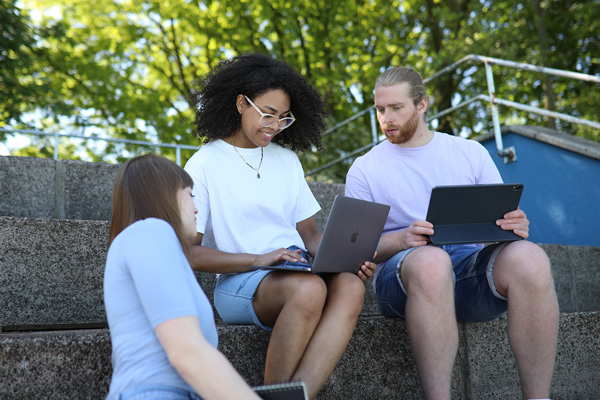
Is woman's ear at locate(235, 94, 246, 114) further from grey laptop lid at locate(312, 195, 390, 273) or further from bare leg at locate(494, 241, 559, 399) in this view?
bare leg at locate(494, 241, 559, 399)

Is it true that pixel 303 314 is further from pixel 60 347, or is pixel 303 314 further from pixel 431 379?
pixel 60 347

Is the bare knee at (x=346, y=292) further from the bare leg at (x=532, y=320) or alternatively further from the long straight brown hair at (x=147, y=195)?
the long straight brown hair at (x=147, y=195)

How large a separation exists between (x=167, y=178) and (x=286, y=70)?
4.97 feet

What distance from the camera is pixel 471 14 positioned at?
954cm

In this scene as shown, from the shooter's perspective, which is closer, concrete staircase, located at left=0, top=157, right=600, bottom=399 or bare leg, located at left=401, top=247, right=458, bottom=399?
concrete staircase, located at left=0, top=157, right=600, bottom=399

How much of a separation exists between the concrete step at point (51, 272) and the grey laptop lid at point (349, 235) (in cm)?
107

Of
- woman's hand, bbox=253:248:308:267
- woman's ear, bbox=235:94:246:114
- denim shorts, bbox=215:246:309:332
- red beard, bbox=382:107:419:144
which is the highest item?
woman's ear, bbox=235:94:246:114

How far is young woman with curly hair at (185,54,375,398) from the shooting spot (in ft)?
7.00

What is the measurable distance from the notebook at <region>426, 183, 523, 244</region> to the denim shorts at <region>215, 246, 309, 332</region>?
22.8 inches

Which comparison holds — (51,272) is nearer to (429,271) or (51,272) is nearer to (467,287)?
(429,271)

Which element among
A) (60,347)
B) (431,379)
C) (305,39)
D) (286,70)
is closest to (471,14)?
(305,39)

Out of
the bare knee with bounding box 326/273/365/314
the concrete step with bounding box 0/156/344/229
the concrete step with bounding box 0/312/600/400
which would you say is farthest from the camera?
the concrete step with bounding box 0/156/344/229

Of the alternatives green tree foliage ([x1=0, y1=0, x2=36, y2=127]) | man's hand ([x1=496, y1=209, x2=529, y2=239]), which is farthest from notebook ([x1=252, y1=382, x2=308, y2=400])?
green tree foliage ([x1=0, y1=0, x2=36, y2=127])

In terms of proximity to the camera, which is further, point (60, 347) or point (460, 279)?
point (460, 279)
